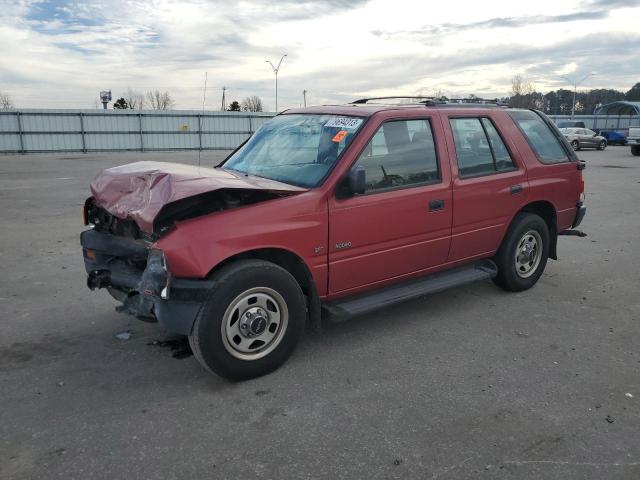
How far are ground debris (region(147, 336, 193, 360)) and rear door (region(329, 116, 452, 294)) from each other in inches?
47.2

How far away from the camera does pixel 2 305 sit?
509cm

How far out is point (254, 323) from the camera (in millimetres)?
3590

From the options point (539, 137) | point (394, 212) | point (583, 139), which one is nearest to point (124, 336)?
point (394, 212)

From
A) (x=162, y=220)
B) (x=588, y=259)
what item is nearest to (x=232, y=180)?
(x=162, y=220)

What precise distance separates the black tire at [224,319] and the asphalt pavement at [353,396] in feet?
0.43

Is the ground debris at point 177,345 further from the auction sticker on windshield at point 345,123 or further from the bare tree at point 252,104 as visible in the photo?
the bare tree at point 252,104

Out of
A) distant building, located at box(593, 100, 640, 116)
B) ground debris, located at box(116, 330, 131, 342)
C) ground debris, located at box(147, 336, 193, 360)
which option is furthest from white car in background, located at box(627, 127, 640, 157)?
ground debris, located at box(116, 330, 131, 342)

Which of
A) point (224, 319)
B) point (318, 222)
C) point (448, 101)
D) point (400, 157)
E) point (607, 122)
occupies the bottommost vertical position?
point (224, 319)

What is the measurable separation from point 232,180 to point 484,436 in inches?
88.2

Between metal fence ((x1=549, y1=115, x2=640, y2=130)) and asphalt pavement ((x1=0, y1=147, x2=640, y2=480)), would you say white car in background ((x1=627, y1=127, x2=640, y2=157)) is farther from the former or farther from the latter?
asphalt pavement ((x1=0, y1=147, x2=640, y2=480))

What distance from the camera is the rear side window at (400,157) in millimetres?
4191

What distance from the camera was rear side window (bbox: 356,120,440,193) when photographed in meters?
4.19

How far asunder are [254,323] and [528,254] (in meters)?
3.26

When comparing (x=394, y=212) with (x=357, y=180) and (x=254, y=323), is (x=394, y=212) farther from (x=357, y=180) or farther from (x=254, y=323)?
(x=254, y=323)
